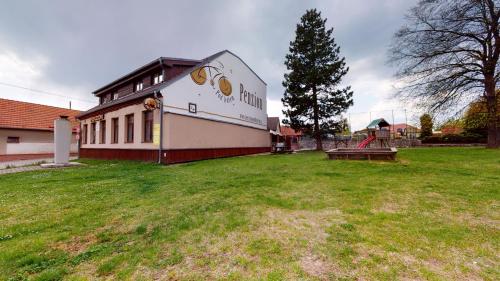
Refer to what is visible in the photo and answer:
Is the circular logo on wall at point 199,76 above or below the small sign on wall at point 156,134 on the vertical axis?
above

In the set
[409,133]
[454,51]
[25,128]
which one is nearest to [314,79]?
[454,51]

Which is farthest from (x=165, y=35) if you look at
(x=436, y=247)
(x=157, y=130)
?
(x=436, y=247)

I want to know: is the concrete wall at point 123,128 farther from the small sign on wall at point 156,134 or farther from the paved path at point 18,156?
the paved path at point 18,156

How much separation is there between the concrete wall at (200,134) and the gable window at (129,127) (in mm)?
4143

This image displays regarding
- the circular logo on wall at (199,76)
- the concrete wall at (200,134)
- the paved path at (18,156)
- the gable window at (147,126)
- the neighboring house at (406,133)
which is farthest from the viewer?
the neighboring house at (406,133)

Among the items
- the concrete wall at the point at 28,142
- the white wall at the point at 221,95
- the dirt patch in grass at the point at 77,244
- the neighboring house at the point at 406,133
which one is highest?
the white wall at the point at 221,95

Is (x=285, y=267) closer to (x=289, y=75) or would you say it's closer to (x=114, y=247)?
(x=114, y=247)

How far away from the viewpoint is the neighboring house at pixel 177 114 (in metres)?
14.1

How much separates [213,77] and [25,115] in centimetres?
2142

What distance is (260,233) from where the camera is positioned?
328 centimetres

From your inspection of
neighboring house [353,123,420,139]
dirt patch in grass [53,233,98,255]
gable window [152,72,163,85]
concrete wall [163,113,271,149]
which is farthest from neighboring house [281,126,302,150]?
dirt patch in grass [53,233,98,255]

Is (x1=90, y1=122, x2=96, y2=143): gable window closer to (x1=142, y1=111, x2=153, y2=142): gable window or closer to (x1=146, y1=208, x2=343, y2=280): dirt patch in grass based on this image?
(x1=142, y1=111, x2=153, y2=142): gable window

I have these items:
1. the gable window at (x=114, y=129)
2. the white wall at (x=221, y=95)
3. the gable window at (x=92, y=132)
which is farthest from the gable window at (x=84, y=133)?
the white wall at (x=221, y=95)

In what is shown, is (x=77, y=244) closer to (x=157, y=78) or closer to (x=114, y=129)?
(x=157, y=78)
